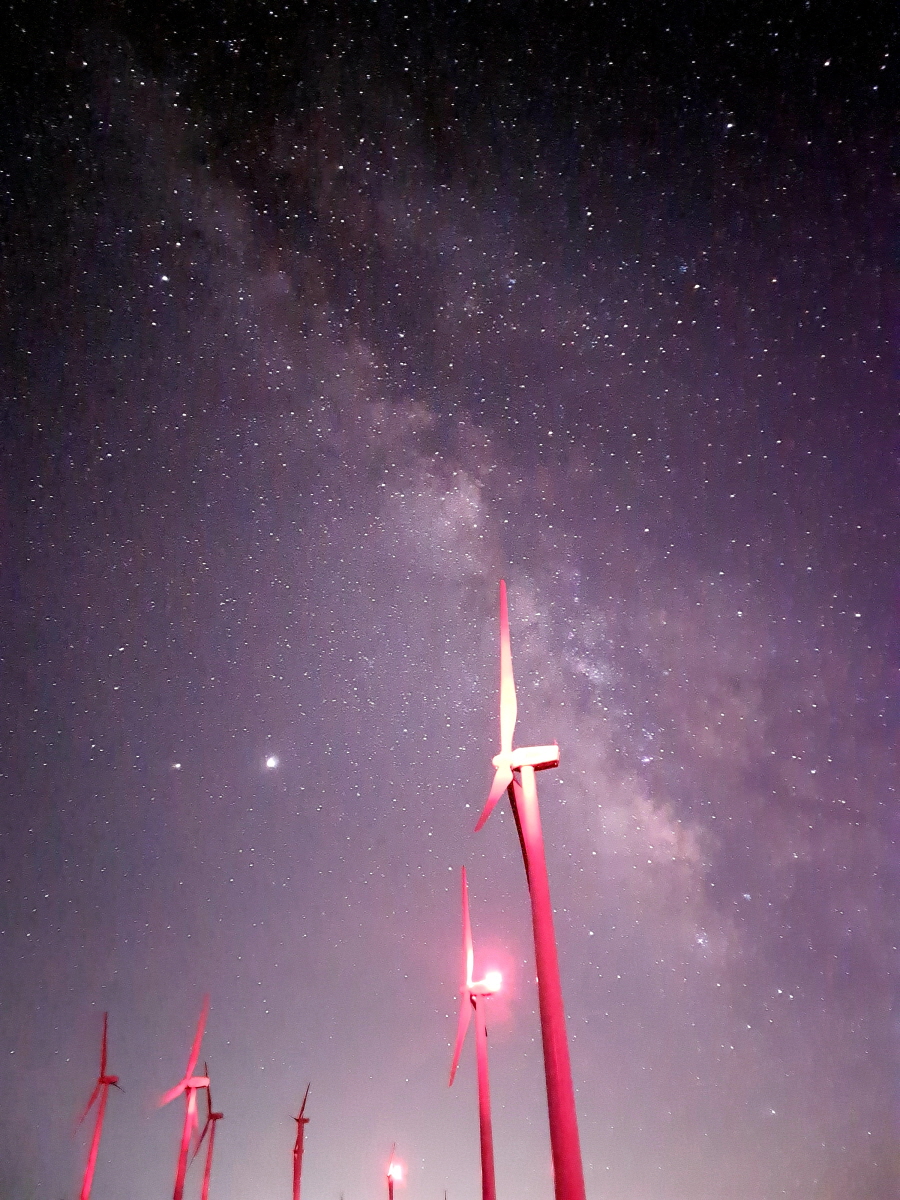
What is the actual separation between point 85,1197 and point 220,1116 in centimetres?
1925

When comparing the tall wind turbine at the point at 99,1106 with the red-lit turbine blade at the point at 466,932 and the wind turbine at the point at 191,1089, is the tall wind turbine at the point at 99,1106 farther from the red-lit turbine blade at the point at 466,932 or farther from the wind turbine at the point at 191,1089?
the red-lit turbine blade at the point at 466,932

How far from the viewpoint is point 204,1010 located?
35594 millimetres

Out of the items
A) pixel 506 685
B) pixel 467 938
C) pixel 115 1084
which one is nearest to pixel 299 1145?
pixel 115 1084

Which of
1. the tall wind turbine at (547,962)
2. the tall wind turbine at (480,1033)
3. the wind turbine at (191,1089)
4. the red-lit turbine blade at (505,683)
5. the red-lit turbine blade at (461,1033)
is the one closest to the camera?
the tall wind turbine at (547,962)

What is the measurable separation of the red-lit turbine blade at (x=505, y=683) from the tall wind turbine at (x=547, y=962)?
33.8 inches

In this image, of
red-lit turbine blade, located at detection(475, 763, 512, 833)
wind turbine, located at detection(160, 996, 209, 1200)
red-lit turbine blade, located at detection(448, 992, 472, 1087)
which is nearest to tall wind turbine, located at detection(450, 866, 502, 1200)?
red-lit turbine blade, located at detection(448, 992, 472, 1087)

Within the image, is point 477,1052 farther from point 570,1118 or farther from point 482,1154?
point 570,1118

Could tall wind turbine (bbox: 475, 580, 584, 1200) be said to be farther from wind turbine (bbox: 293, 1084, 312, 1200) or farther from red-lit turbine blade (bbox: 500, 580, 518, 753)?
wind turbine (bbox: 293, 1084, 312, 1200)

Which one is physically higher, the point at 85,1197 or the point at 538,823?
the point at 538,823

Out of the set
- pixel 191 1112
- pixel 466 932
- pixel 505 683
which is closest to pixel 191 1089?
pixel 191 1112

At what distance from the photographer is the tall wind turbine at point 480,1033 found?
14.8 m

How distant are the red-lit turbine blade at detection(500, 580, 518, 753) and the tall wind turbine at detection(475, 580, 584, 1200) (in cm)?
86

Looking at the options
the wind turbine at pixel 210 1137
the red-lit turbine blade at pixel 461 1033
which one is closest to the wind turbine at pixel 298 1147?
the wind turbine at pixel 210 1137

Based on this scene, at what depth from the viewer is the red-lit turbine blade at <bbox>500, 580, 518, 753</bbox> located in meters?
12.9
